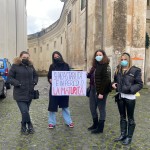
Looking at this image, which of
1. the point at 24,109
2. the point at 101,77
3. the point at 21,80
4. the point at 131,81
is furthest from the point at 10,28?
the point at 131,81

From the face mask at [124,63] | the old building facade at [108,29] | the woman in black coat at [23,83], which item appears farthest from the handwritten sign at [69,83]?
the old building facade at [108,29]

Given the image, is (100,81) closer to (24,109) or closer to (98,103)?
(98,103)

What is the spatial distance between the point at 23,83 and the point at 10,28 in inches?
911

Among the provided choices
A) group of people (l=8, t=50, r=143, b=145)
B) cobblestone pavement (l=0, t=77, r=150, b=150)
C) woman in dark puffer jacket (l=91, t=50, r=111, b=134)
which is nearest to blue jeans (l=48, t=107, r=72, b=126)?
group of people (l=8, t=50, r=143, b=145)

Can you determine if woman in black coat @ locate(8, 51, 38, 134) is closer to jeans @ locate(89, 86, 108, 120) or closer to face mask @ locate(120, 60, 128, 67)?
jeans @ locate(89, 86, 108, 120)

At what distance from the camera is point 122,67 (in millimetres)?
5867

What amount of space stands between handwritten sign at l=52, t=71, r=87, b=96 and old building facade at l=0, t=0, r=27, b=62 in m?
18.7

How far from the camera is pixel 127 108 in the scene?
19.3 feet

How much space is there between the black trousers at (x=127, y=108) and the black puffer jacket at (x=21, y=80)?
6.77 feet

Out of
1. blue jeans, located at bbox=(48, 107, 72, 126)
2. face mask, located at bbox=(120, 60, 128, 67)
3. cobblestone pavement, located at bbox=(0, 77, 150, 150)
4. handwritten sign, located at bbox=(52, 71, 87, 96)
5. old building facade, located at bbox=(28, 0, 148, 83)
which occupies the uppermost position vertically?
old building facade, located at bbox=(28, 0, 148, 83)

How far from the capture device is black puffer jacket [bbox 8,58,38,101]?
6586 millimetres

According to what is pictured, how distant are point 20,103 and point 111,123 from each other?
8.29 feet

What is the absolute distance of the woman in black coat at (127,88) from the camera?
569 centimetres

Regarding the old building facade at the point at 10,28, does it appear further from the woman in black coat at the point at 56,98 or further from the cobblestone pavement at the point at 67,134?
the woman in black coat at the point at 56,98
